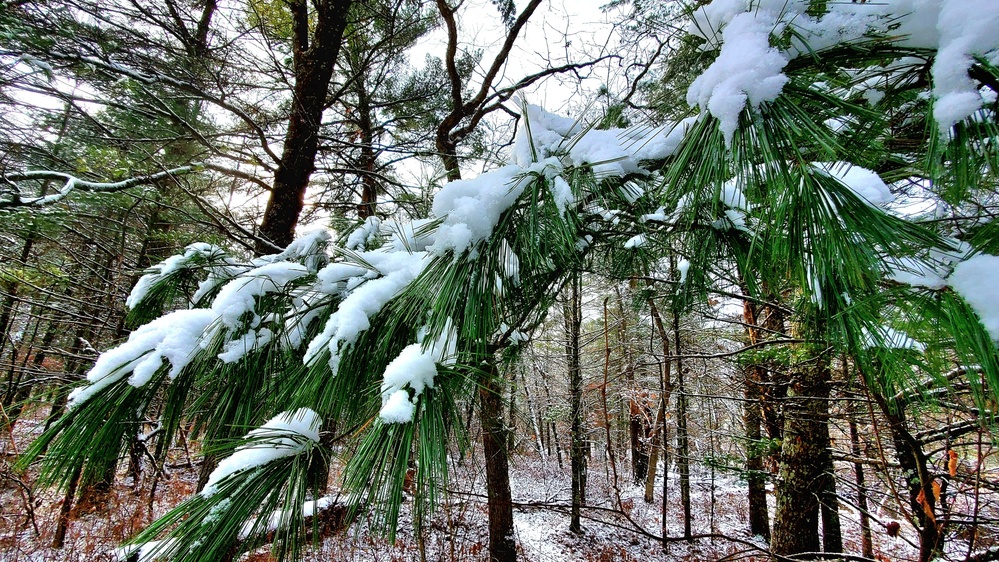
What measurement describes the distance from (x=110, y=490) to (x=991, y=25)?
660 centimetres

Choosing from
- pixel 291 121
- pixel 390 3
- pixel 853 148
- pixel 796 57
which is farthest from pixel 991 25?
pixel 390 3

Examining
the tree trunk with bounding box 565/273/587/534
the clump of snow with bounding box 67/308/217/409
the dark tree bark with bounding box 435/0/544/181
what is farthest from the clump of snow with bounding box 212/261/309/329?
the tree trunk with bounding box 565/273/587/534

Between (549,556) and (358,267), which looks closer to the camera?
(358,267)

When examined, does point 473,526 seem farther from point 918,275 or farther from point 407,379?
point 918,275

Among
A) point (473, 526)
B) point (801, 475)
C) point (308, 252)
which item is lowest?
point (473, 526)

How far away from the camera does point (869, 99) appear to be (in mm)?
580

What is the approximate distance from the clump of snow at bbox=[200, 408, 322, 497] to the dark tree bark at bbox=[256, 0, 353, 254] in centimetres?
142

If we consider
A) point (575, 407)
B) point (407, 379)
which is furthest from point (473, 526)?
point (407, 379)

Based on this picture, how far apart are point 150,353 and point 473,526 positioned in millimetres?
5871

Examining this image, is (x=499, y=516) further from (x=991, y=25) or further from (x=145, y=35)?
(x=145, y=35)

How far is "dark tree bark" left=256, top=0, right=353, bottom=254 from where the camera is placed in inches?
69.3

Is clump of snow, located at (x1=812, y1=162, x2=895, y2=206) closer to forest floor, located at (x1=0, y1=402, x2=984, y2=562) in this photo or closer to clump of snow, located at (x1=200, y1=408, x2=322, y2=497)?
clump of snow, located at (x1=200, y1=408, x2=322, y2=497)

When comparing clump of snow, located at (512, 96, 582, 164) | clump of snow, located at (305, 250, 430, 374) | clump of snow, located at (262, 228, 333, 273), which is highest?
clump of snow, located at (512, 96, 582, 164)

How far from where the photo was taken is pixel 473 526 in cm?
532
